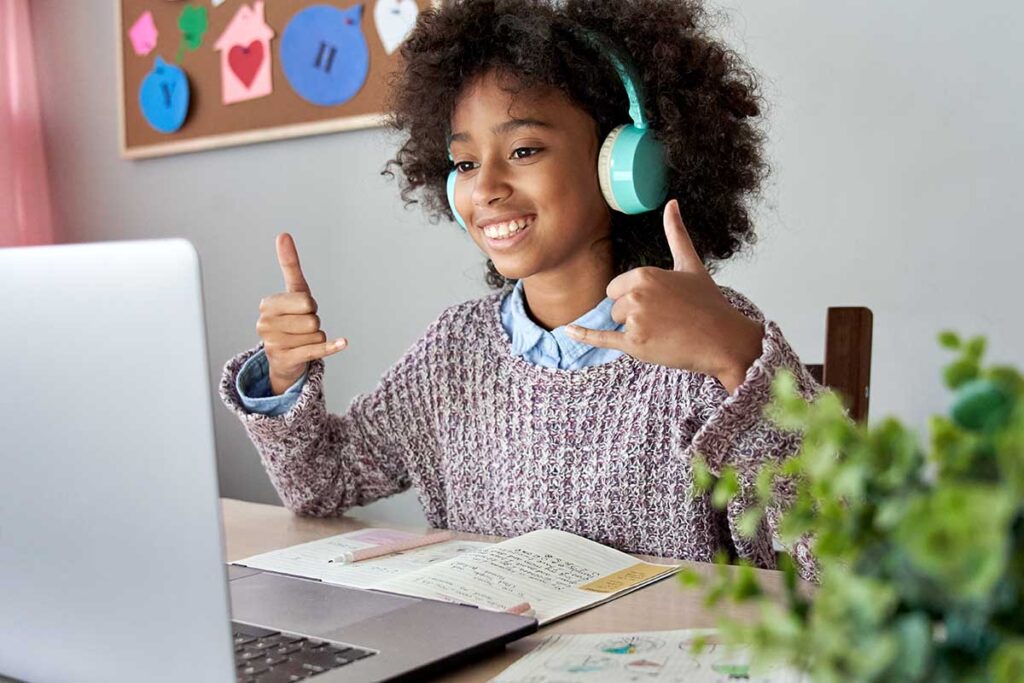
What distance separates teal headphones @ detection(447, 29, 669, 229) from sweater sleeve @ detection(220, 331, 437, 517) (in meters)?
0.29

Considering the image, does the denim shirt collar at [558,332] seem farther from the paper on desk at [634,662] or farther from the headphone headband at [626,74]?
the paper on desk at [634,662]

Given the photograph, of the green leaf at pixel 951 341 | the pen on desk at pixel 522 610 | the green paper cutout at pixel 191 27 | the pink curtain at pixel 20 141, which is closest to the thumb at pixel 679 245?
the pen on desk at pixel 522 610

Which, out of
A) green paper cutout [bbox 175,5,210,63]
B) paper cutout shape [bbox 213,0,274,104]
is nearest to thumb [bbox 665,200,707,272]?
paper cutout shape [bbox 213,0,274,104]

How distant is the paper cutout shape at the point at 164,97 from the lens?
246cm

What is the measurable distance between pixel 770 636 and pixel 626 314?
63 cm

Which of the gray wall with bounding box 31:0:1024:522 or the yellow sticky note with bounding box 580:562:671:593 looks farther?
the gray wall with bounding box 31:0:1024:522

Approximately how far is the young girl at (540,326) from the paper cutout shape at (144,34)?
4.72ft

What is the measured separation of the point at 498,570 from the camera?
2.89 feet

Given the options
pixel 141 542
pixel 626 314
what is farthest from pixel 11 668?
pixel 626 314

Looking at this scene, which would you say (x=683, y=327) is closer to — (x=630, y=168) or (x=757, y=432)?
(x=757, y=432)

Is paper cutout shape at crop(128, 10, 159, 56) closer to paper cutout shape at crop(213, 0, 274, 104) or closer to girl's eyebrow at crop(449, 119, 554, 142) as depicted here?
paper cutout shape at crop(213, 0, 274, 104)

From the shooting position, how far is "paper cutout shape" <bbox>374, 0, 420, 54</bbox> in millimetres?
2037

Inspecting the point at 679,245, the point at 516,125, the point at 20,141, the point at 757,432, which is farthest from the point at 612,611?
the point at 20,141

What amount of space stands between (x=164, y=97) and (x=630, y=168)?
1.71m
